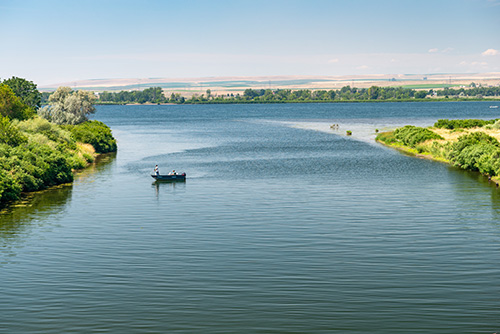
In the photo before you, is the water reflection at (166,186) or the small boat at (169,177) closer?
the water reflection at (166,186)

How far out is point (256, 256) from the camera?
41062mm

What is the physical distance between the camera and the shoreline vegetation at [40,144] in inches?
2591

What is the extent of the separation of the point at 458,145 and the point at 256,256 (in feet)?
203

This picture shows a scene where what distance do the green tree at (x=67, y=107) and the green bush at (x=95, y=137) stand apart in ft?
63.7

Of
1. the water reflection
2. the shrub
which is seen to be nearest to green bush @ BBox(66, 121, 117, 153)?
the shrub

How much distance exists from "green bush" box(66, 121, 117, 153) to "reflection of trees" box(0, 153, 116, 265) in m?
35.9

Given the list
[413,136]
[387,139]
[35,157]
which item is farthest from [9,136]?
[387,139]

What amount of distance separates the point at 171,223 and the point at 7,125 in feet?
120

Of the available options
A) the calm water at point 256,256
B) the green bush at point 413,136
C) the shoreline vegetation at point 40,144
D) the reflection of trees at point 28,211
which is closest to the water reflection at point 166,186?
the calm water at point 256,256

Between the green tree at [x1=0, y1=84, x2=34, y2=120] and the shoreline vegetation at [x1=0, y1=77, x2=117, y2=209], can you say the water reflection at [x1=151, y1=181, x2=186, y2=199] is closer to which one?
the shoreline vegetation at [x1=0, y1=77, x2=117, y2=209]

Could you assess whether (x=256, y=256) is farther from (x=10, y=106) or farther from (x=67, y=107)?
(x=67, y=107)

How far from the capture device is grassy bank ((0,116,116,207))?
63562 mm

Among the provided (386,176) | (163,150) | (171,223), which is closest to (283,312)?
(171,223)

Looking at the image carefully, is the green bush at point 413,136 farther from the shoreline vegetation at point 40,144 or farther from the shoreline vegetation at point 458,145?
the shoreline vegetation at point 40,144
